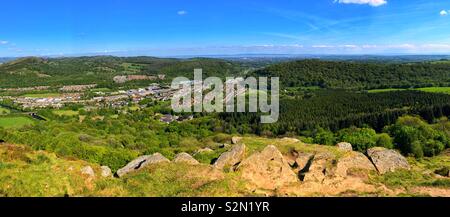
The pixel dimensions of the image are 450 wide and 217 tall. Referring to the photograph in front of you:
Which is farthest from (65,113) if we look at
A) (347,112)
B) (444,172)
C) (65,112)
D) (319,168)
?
(444,172)

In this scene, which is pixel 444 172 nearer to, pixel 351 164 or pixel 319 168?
pixel 351 164

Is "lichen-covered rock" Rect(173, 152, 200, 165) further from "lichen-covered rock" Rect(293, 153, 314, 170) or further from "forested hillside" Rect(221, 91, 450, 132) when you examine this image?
"forested hillside" Rect(221, 91, 450, 132)

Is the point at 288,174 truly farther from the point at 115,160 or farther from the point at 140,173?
the point at 115,160

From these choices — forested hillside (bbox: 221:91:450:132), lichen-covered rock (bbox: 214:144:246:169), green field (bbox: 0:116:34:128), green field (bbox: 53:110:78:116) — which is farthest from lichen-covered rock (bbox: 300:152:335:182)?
green field (bbox: 53:110:78:116)

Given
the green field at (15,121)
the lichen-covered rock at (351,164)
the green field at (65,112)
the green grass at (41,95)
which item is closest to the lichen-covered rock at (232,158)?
the lichen-covered rock at (351,164)

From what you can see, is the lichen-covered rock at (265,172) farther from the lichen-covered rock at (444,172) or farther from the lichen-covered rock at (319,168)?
the lichen-covered rock at (444,172)
